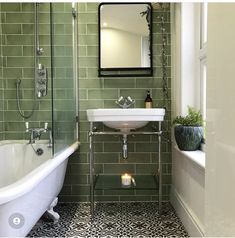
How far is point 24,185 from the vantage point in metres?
1.24

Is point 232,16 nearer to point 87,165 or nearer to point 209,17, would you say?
point 209,17

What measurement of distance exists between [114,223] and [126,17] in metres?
1.79

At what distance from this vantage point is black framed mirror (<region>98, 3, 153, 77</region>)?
99.3 inches

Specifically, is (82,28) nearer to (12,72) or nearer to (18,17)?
(18,17)

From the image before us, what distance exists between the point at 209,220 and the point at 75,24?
214cm

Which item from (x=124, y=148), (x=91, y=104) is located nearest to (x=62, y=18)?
(x=91, y=104)

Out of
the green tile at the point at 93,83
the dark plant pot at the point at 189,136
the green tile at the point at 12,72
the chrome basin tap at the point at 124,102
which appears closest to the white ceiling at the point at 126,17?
the green tile at the point at 93,83

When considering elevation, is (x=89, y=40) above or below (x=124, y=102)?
above

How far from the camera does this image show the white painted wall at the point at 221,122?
799mm

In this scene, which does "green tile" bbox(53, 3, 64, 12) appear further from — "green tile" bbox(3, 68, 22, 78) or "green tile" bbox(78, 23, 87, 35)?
"green tile" bbox(3, 68, 22, 78)

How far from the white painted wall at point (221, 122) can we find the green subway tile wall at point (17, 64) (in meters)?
1.84

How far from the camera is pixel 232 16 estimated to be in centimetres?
78

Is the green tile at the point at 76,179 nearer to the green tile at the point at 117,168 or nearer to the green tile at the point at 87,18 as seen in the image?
the green tile at the point at 117,168

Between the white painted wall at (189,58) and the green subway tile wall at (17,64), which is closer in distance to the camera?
the white painted wall at (189,58)
